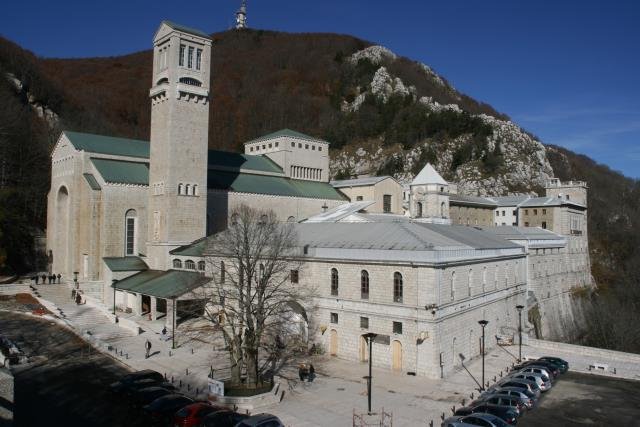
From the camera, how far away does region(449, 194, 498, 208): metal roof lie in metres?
78.8

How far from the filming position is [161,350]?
3284 centimetres

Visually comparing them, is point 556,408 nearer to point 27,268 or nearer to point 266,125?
point 27,268

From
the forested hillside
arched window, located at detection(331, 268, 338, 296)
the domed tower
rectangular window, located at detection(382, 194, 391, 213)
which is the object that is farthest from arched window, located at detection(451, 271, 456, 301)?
the forested hillside

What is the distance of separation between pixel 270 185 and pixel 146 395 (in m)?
37.5

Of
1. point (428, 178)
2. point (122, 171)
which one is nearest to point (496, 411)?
point (122, 171)

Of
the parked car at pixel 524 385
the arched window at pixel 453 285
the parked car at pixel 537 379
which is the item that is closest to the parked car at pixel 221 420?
the parked car at pixel 524 385

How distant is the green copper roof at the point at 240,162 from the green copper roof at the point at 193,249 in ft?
43.5

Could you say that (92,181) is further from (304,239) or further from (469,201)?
(469,201)

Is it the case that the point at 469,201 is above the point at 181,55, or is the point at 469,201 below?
below

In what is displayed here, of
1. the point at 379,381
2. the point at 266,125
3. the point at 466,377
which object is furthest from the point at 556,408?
the point at 266,125

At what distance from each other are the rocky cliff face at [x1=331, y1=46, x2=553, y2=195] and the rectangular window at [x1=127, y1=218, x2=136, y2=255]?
2811 inches

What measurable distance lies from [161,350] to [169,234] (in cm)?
1413

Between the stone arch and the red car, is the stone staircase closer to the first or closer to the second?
the stone arch

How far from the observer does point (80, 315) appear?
1591 inches
